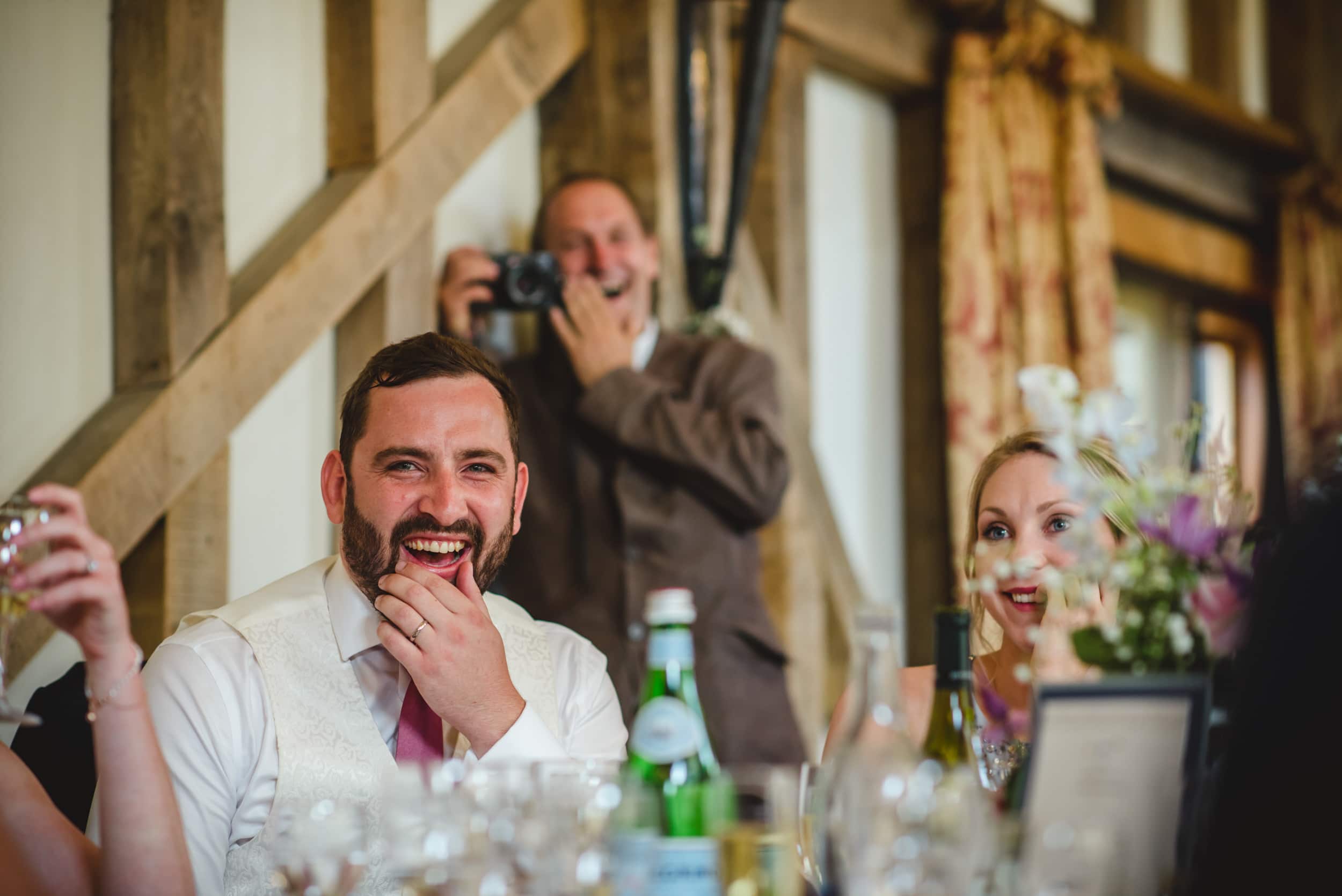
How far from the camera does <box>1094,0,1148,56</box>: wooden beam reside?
4.44 m

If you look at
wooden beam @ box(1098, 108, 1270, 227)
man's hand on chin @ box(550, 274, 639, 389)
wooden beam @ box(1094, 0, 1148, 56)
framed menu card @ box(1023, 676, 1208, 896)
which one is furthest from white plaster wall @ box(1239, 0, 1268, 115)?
framed menu card @ box(1023, 676, 1208, 896)

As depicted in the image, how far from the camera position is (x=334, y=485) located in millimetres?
1494

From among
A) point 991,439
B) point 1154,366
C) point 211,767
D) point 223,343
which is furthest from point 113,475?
point 1154,366

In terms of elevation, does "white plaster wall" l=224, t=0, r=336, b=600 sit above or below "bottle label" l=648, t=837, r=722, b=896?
above

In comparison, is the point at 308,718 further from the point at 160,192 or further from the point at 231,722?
the point at 160,192

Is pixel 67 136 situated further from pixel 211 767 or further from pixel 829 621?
pixel 829 621

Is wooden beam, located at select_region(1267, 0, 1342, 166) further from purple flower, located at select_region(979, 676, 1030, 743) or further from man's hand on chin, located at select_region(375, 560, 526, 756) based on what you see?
man's hand on chin, located at select_region(375, 560, 526, 756)

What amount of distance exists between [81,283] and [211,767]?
0.91 m

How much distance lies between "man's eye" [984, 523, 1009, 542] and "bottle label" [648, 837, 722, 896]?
96cm

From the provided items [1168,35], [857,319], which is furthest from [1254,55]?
[857,319]

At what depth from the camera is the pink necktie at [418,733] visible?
1.31m

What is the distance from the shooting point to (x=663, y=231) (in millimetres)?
2672

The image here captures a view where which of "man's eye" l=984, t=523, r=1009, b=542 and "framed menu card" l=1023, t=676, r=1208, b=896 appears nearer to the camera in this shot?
"framed menu card" l=1023, t=676, r=1208, b=896

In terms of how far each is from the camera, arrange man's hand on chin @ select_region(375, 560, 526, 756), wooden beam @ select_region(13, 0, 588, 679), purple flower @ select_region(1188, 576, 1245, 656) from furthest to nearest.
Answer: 1. wooden beam @ select_region(13, 0, 588, 679)
2. man's hand on chin @ select_region(375, 560, 526, 756)
3. purple flower @ select_region(1188, 576, 1245, 656)
